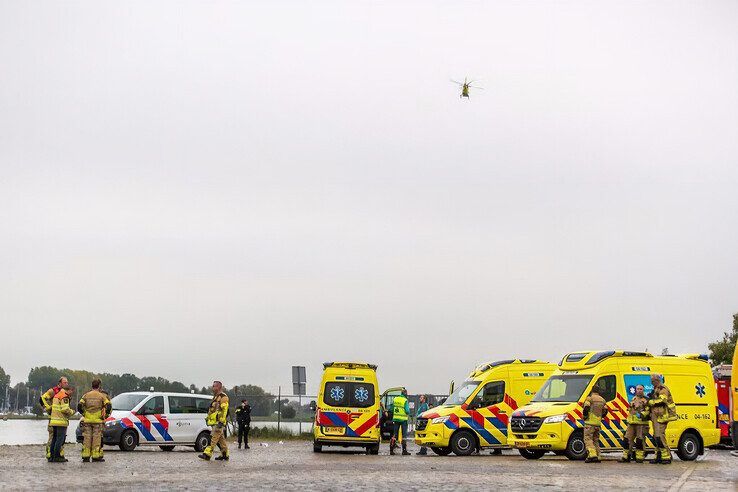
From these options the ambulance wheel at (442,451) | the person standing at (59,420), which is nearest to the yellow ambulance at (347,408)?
the ambulance wheel at (442,451)

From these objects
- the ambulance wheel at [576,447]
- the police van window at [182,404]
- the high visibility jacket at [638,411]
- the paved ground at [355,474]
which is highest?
the police van window at [182,404]

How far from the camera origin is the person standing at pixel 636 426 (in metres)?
24.4

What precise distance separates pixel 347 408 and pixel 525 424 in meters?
6.08

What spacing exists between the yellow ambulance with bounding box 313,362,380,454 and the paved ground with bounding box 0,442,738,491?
114 inches

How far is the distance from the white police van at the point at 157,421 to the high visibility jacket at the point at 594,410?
1200 cm

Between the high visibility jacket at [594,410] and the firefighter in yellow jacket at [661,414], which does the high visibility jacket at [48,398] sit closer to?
the high visibility jacket at [594,410]

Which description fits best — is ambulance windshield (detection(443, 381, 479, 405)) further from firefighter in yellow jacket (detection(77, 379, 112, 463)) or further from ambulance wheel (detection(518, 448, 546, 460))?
firefighter in yellow jacket (detection(77, 379, 112, 463))

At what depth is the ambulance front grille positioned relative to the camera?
25025 millimetres

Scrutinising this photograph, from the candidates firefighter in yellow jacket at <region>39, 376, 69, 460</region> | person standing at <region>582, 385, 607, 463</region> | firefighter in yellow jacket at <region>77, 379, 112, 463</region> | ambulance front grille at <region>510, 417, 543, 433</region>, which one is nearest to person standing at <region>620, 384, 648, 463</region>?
person standing at <region>582, 385, 607, 463</region>

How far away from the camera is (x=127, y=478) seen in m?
18.2

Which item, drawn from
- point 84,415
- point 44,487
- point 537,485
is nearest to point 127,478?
point 44,487

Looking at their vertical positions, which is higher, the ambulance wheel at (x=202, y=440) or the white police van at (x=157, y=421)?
the white police van at (x=157, y=421)

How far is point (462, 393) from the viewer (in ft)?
95.8

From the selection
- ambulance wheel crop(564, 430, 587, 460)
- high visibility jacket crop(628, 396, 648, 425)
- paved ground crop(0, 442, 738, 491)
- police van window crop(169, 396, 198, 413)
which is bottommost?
paved ground crop(0, 442, 738, 491)
